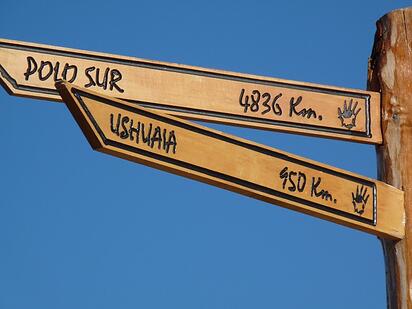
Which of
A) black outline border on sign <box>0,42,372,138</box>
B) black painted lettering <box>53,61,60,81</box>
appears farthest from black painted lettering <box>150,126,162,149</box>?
black painted lettering <box>53,61,60,81</box>

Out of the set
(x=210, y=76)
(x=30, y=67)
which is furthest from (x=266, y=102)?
(x=30, y=67)

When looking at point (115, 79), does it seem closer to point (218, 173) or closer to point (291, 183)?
point (218, 173)

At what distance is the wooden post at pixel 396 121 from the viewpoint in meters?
3.67

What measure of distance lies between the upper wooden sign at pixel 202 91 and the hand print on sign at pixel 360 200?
9.2 inches

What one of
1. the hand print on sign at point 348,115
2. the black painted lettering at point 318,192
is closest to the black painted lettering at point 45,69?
the black painted lettering at point 318,192

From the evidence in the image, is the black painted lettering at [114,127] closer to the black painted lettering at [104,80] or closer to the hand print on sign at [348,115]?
the black painted lettering at [104,80]

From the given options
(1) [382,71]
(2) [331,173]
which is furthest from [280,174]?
(1) [382,71]

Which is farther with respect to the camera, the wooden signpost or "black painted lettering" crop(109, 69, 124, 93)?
"black painted lettering" crop(109, 69, 124, 93)

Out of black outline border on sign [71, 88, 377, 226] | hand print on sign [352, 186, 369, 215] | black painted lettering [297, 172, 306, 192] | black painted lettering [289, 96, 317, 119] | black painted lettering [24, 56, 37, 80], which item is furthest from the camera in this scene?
black painted lettering [289, 96, 317, 119]

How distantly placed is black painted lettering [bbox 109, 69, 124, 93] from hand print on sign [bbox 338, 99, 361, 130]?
2.86ft

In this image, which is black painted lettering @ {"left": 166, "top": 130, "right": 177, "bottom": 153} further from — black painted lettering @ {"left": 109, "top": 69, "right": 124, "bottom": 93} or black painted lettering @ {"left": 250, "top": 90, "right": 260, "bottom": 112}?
black painted lettering @ {"left": 250, "top": 90, "right": 260, "bottom": 112}

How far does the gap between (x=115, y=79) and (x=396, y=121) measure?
44.0 inches

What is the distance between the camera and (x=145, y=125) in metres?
3.10

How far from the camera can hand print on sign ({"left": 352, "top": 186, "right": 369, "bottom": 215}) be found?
11.7ft
